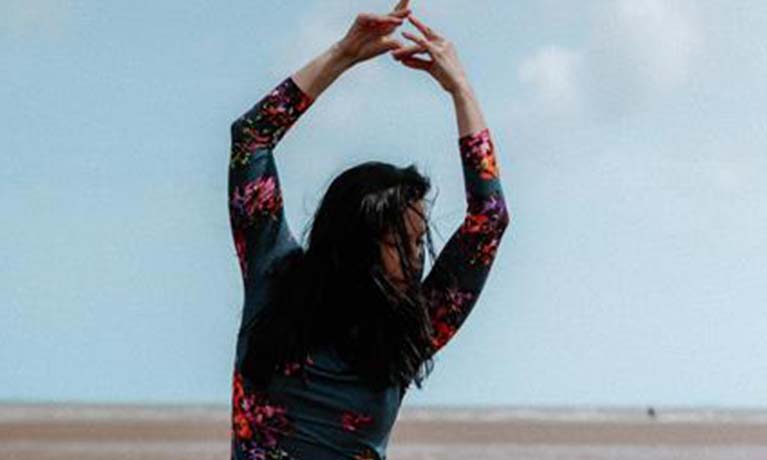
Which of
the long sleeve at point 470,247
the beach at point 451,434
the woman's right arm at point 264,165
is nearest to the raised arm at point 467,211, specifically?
the long sleeve at point 470,247

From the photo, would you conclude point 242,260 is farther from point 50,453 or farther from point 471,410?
point 471,410

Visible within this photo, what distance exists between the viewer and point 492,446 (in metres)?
22.8

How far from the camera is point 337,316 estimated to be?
3.65 metres

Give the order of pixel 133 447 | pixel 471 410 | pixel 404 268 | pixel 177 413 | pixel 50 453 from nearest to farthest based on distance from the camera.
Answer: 1. pixel 404 268
2. pixel 50 453
3. pixel 133 447
4. pixel 177 413
5. pixel 471 410

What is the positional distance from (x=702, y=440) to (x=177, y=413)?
34.2 ft

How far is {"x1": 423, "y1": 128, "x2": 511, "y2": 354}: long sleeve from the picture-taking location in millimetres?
3740

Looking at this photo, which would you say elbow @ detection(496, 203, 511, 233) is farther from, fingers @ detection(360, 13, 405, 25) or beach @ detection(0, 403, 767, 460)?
beach @ detection(0, 403, 767, 460)

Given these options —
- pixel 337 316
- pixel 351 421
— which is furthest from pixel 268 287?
pixel 351 421

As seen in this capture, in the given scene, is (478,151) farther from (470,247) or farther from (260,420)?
(260,420)

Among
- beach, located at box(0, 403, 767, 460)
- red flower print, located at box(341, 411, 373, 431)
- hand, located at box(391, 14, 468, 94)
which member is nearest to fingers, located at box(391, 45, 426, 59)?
A: hand, located at box(391, 14, 468, 94)

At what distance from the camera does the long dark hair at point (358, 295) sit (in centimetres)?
362

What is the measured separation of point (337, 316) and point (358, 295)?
5 cm

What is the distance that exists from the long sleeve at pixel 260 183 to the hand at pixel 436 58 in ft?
0.68

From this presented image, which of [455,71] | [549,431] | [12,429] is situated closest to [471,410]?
[549,431]
